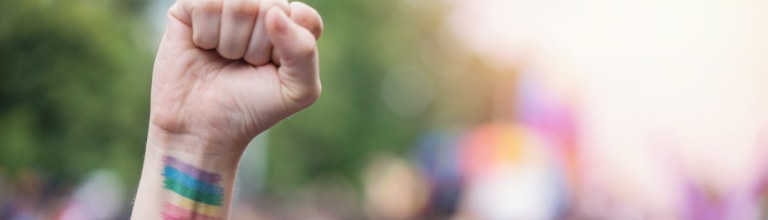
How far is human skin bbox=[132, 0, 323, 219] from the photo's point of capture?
1716 millimetres

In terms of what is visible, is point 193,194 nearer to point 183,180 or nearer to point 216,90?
point 183,180

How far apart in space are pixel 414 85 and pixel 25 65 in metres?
13.2

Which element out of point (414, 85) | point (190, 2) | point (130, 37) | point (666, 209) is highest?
point (190, 2)

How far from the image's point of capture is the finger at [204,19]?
5.65ft

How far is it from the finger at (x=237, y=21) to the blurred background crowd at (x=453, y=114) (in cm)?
947

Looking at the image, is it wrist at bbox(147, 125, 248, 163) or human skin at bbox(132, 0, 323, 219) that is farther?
wrist at bbox(147, 125, 248, 163)

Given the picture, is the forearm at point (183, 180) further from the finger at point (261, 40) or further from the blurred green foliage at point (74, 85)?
the blurred green foliage at point (74, 85)

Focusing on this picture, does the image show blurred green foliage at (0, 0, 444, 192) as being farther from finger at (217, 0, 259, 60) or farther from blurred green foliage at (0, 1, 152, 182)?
finger at (217, 0, 259, 60)

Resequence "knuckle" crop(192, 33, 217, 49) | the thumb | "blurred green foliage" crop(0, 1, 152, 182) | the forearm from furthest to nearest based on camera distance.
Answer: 1. "blurred green foliage" crop(0, 1, 152, 182)
2. the forearm
3. "knuckle" crop(192, 33, 217, 49)
4. the thumb

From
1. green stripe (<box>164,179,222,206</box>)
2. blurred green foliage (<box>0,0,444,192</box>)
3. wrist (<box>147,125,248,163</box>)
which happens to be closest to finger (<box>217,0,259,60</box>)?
wrist (<box>147,125,248,163</box>)

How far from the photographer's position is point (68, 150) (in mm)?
12391

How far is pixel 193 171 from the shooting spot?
1.91 m

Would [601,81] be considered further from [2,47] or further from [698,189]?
[2,47]

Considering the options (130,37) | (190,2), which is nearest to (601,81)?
(130,37)
